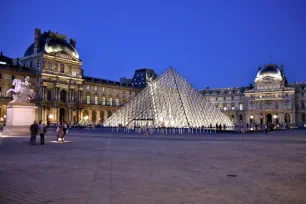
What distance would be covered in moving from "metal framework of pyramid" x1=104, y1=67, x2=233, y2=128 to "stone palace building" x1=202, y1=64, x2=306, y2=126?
45.3 m

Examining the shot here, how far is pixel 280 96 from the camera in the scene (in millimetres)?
80688

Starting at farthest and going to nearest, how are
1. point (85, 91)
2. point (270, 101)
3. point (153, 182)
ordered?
point (270, 101) < point (85, 91) < point (153, 182)

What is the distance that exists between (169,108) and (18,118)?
17.1 m

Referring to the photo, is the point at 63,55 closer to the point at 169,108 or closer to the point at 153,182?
the point at 169,108

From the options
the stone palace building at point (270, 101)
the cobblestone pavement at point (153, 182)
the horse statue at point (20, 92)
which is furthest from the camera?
the stone palace building at point (270, 101)

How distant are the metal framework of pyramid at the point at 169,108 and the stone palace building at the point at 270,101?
1783 inches

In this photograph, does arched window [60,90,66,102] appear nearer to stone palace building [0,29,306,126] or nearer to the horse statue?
stone palace building [0,29,306,126]

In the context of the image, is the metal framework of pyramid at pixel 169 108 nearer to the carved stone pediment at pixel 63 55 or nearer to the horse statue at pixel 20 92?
the horse statue at pixel 20 92

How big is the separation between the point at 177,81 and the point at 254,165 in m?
29.9

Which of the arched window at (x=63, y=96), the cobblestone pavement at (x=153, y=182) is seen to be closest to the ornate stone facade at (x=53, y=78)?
the arched window at (x=63, y=96)

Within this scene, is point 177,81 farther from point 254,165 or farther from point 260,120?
point 260,120

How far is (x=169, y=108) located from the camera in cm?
3456

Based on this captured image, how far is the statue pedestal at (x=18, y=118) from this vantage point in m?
20.7

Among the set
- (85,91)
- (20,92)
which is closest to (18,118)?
(20,92)
